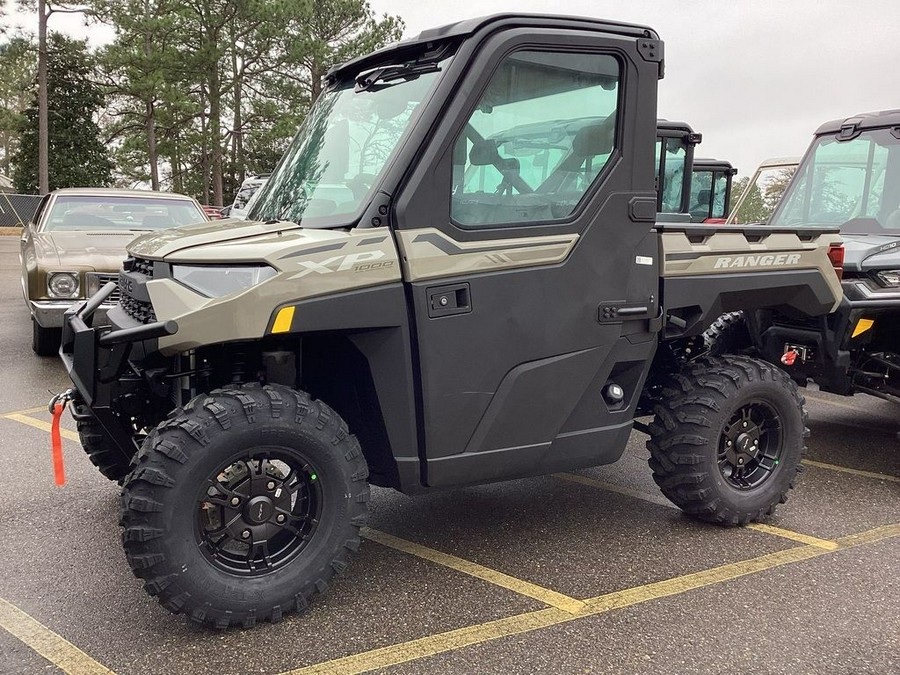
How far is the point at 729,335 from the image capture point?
20.9 ft

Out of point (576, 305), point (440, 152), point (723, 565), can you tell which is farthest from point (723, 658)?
point (440, 152)

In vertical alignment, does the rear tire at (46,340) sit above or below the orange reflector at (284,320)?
below

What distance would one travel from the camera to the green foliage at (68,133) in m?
39.6

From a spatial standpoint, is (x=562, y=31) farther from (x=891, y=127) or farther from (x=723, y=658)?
(x=891, y=127)

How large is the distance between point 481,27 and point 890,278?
357 centimetres

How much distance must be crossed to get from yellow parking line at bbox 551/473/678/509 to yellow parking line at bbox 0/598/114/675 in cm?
306

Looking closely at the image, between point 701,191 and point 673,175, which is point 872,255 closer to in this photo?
point 673,175

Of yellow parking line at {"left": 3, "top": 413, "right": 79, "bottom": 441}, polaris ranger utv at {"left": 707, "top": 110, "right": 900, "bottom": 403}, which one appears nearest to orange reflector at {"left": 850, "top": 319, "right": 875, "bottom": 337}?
polaris ranger utv at {"left": 707, "top": 110, "right": 900, "bottom": 403}

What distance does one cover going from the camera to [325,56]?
1427 inches

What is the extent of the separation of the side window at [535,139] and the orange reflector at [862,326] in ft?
9.02

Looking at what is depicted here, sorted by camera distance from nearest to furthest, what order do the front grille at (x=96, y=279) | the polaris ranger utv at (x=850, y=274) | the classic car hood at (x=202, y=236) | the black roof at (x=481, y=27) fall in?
1. the classic car hood at (x=202, y=236)
2. the black roof at (x=481, y=27)
3. the polaris ranger utv at (x=850, y=274)
4. the front grille at (x=96, y=279)

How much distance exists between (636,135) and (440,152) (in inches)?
39.5

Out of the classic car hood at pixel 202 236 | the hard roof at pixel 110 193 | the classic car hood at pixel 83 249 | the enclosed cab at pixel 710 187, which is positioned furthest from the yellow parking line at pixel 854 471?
the enclosed cab at pixel 710 187

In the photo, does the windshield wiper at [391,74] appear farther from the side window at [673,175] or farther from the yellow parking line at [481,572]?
the side window at [673,175]
